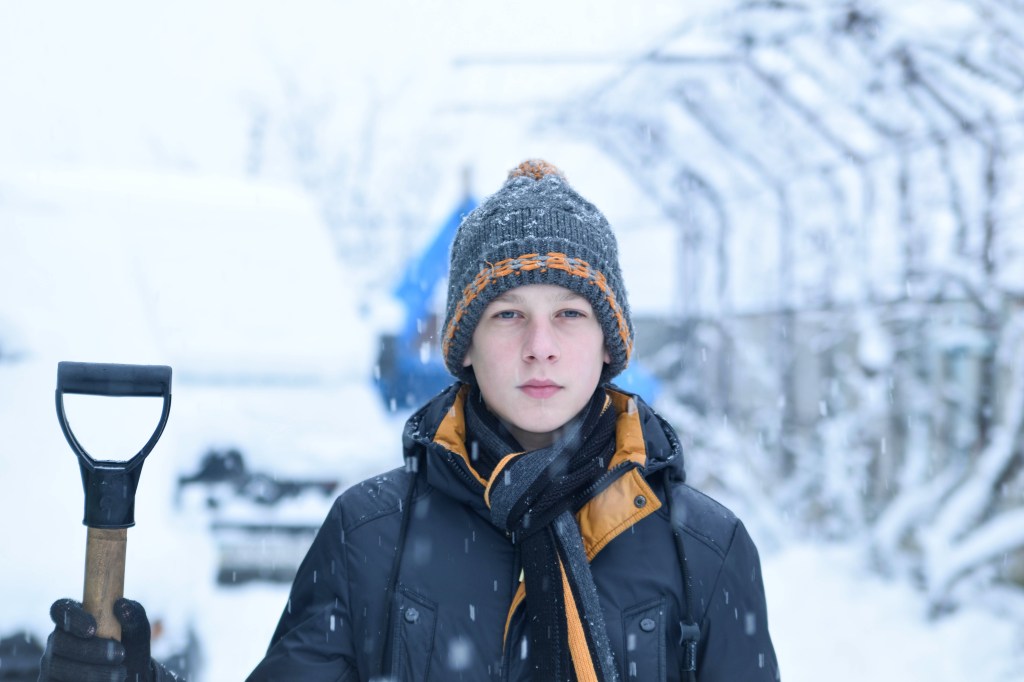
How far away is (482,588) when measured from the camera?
1.66m

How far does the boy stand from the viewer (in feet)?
5.28

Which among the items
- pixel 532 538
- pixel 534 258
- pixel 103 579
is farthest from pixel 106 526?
pixel 534 258

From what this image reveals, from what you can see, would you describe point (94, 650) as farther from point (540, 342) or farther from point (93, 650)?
point (540, 342)

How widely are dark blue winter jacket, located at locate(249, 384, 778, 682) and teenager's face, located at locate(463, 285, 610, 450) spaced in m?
0.12

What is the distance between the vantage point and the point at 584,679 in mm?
1559

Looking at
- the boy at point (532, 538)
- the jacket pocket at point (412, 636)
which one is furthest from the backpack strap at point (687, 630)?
the jacket pocket at point (412, 636)

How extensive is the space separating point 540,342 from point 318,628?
1.91ft

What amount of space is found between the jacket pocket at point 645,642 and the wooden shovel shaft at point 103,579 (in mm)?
786

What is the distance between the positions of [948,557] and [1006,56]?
232 cm

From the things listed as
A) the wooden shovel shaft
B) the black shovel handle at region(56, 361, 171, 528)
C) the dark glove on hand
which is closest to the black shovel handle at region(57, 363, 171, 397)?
the black shovel handle at region(56, 361, 171, 528)

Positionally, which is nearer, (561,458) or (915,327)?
(561,458)

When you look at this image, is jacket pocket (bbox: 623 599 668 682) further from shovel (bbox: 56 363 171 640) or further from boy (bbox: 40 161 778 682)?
shovel (bbox: 56 363 171 640)

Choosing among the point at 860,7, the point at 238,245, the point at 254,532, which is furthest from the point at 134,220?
the point at 860,7

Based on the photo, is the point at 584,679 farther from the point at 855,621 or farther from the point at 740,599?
the point at 855,621
